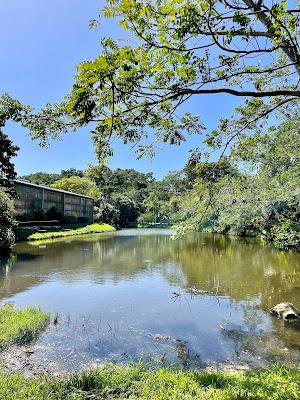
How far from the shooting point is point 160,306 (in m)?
9.72

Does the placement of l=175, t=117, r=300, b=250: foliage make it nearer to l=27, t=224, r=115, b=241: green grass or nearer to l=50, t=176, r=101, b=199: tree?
l=27, t=224, r=115, b=241: green grass

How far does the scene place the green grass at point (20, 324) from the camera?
264 inches

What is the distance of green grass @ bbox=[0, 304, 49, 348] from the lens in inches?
264

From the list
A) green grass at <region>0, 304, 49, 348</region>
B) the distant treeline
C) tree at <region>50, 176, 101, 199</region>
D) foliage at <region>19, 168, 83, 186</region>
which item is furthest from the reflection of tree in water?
foliage at <region>19, 168, 83, 186</region>

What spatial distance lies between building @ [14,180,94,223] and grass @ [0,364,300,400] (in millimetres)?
25668

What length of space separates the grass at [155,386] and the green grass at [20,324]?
2.18 metres

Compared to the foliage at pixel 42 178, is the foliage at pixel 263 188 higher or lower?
lower

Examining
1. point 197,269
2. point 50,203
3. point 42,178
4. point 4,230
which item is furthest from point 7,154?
point 42,178

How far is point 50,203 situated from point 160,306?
31325mm

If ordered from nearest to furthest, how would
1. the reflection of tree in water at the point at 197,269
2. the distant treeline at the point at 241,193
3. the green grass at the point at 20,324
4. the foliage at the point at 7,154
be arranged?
the distant treeline at the point at 241,193, the green grass at the point at 20,324, the reflection of tree in water at the point at 197,269, the foliage at the point at 7,154

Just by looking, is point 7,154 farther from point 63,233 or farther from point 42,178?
point 42,178

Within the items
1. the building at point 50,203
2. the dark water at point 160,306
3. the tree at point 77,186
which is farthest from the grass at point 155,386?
the tree at point 77,186

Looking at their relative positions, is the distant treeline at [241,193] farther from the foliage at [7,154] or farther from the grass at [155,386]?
the foliage at [7,154]

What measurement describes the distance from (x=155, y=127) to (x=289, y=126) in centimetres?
735
